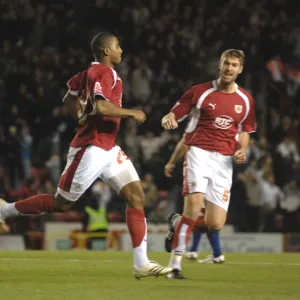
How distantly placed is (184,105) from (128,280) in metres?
2.09

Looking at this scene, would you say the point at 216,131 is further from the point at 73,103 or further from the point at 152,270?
the point at 152,270

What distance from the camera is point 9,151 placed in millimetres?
17641

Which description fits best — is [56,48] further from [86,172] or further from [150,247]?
[86,172]

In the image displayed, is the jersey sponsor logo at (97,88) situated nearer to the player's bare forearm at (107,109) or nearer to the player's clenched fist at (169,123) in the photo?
the player's bare forearm at (107,109)

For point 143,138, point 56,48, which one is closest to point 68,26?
point 56,48

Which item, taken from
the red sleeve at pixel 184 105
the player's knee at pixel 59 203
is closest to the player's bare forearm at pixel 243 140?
the red sleeve at pixel 184 105

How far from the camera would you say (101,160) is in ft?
28.3

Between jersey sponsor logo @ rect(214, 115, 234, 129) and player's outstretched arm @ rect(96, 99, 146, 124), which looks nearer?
player's outstretched arm @ rect(96, 99, 146, 124)

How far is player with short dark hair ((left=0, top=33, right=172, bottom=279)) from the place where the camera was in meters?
8.54

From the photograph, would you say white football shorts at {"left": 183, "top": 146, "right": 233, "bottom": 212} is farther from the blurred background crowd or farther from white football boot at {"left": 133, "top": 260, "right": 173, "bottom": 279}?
the blurred background crowd

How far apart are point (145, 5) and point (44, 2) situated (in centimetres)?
246

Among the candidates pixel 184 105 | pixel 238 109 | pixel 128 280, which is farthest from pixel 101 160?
pixel 238 109

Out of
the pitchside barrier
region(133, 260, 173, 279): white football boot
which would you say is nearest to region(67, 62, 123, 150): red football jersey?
region(133, 260, 173, 279): white football boot


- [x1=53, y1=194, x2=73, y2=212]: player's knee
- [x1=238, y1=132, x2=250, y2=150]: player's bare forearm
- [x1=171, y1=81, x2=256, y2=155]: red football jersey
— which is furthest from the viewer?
[x1=238, y1=132, x2=250, y2=150]: player's bare forearm
